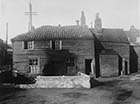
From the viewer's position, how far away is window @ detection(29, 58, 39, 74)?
2150 cm

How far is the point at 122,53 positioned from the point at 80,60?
789cm

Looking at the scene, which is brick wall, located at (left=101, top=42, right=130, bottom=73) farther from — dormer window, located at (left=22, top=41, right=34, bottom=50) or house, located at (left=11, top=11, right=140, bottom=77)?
dormer window, located at (left=22, top=41, right=34, bottom=50)

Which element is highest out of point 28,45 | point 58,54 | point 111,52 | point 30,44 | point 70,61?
point 30,44

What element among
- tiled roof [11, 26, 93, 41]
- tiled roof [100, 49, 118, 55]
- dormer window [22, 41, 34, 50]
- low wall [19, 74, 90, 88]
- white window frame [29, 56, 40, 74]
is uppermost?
tiled roof [11, 26, 93, 41]

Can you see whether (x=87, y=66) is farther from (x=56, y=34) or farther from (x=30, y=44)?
(x=30, y=44)

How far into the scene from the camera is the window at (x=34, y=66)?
21500 millimetres

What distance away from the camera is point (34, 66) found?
70.7 feet

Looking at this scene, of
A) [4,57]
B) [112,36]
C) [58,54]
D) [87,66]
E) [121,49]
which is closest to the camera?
[58,54]

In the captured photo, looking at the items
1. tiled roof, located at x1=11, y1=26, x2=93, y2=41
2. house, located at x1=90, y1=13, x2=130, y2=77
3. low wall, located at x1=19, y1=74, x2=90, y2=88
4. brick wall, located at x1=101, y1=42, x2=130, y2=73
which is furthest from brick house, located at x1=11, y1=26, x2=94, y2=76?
low wall, located at x1=19, y1=74, x2=90, y2=88

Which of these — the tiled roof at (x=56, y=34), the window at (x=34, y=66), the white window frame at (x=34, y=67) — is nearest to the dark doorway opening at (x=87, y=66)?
the tiled roof at (x=56, y=34)

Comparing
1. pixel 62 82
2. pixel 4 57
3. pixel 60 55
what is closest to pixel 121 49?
pixel 60 55

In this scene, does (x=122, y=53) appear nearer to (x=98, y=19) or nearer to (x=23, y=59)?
(x=98, y=19)

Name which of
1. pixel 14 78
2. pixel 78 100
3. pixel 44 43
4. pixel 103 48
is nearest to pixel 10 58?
pixel 44 43

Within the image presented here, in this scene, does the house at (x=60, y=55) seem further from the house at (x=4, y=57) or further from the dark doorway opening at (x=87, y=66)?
the house at (x=4, y=57)
